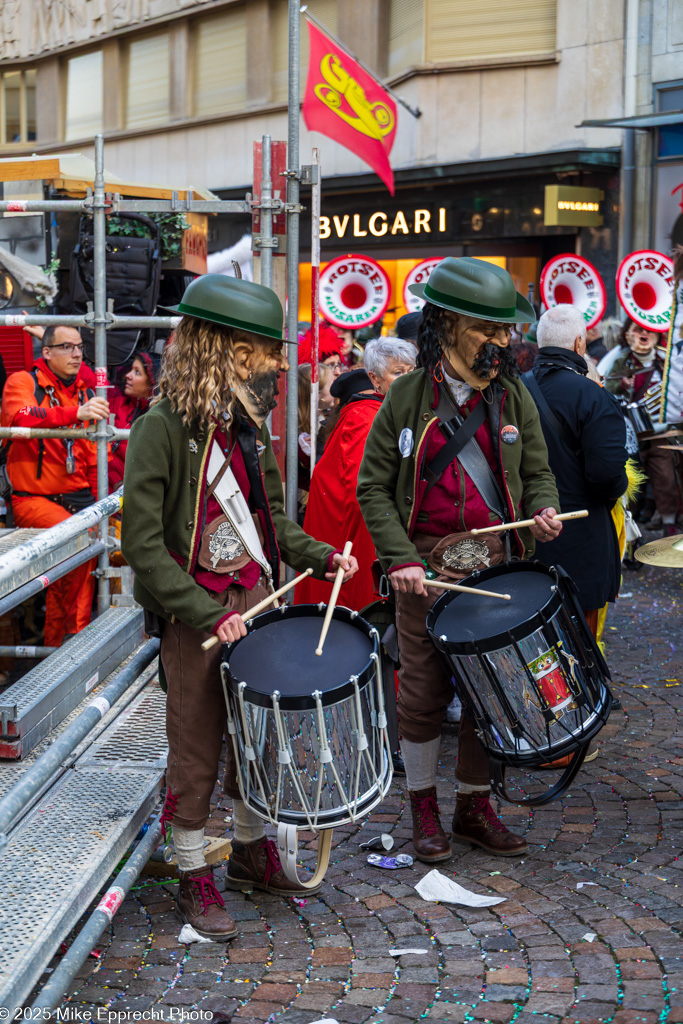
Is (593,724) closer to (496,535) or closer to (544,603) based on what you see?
(544,603)

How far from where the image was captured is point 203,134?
21203 mm

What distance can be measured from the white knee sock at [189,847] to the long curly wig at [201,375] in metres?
1.33

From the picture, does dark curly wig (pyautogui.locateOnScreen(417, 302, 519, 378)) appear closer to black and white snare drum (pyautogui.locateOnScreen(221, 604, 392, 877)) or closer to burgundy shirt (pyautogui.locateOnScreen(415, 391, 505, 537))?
burgundy shirt (pyautogui.locateOnScreen(415, 391, 505, 537))

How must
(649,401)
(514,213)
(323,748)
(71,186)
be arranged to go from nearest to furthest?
(323,748) → (71,186) → (649,401) → (514,213)

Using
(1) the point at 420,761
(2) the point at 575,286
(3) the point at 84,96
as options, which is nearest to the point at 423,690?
(1) the point at 420,761

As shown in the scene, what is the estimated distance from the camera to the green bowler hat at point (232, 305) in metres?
3.55

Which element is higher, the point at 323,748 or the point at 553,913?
the point at 323,748

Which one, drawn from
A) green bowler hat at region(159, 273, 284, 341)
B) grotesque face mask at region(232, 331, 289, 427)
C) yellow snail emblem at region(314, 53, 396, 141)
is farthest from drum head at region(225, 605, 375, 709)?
yellow snail emblem at region(314, 53, 396, 141)

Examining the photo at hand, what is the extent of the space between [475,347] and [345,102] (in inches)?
252

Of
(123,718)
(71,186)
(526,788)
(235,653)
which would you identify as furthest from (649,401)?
(235,653)

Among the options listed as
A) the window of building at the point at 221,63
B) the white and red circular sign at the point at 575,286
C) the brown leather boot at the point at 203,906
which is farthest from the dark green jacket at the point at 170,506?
the window of building at the point at 221,63

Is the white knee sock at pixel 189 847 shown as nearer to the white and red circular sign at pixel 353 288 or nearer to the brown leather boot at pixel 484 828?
the brown leather boot at pixel 484 828

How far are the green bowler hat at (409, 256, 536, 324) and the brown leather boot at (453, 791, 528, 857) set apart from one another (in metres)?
1.79

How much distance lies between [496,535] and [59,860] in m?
1.84
